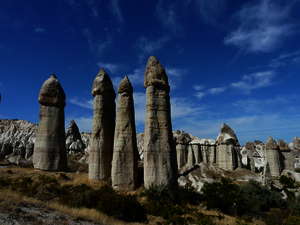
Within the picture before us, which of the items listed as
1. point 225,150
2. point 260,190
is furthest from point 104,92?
point 225,150

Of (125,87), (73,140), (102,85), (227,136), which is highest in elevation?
(102,85)

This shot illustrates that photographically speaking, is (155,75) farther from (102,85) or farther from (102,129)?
(102,129)

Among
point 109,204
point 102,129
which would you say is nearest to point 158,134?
point 102,129

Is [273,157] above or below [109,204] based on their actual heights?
above

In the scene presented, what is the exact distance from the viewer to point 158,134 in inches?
662

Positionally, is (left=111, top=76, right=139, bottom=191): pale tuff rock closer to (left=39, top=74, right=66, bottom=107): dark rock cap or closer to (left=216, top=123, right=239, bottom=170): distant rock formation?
(left=39, top=74, right=66, bottom=107): dark rock cap

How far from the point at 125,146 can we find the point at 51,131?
7.29 m

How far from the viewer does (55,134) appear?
21656mm

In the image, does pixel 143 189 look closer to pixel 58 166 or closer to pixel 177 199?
pixel 177 199

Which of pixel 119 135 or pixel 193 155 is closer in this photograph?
pixel 119 135

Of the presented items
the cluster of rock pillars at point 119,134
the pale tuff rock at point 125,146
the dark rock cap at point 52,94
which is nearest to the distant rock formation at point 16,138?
the dark rock cap at point 52,94

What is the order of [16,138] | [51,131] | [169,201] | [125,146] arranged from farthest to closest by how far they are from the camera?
[16,138] < [51,131] < [125,146] < [169,201]

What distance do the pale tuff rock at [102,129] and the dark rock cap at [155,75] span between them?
401 centimetres

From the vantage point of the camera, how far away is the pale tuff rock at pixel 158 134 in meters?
16.3
